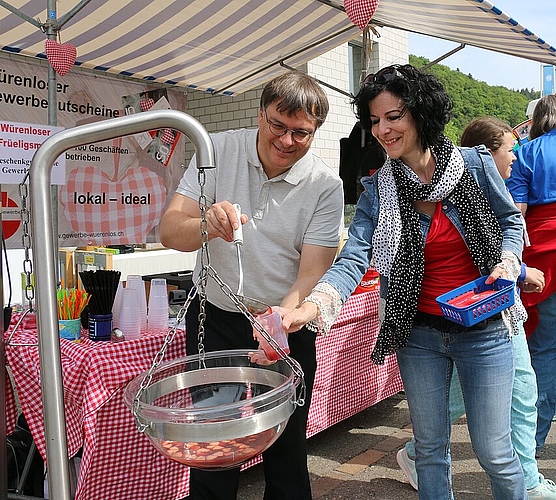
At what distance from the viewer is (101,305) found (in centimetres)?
271

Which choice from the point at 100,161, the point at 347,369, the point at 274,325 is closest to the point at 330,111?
the point at 100,161

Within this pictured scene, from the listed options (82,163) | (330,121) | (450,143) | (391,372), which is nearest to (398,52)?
(330,121)

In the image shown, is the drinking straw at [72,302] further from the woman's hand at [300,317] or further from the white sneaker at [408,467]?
the white sneaker at [408,467]

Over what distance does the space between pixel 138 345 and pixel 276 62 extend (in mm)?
3661

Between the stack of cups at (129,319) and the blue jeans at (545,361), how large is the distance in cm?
212

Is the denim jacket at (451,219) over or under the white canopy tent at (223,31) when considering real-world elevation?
under

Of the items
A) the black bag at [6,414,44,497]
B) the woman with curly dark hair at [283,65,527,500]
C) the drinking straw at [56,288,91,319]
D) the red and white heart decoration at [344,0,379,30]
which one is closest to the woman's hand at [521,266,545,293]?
the woman with curly dark hair at [283,65,527,500]

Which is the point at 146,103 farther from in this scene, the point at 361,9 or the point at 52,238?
the point at 52,238

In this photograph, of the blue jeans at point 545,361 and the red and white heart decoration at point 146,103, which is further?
the red and white heart decoration at point 146,103

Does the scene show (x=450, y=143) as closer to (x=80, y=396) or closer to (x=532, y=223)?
(x=532, y=223)

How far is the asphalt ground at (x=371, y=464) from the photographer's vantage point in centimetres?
318

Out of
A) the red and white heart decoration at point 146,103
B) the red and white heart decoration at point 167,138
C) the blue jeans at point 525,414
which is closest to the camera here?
the blue jeans at point 525,414

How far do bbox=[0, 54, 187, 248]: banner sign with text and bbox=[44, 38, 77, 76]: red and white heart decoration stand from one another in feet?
3.36

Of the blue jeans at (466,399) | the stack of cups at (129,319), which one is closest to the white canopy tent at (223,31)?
the stack of cups at (129,319)
